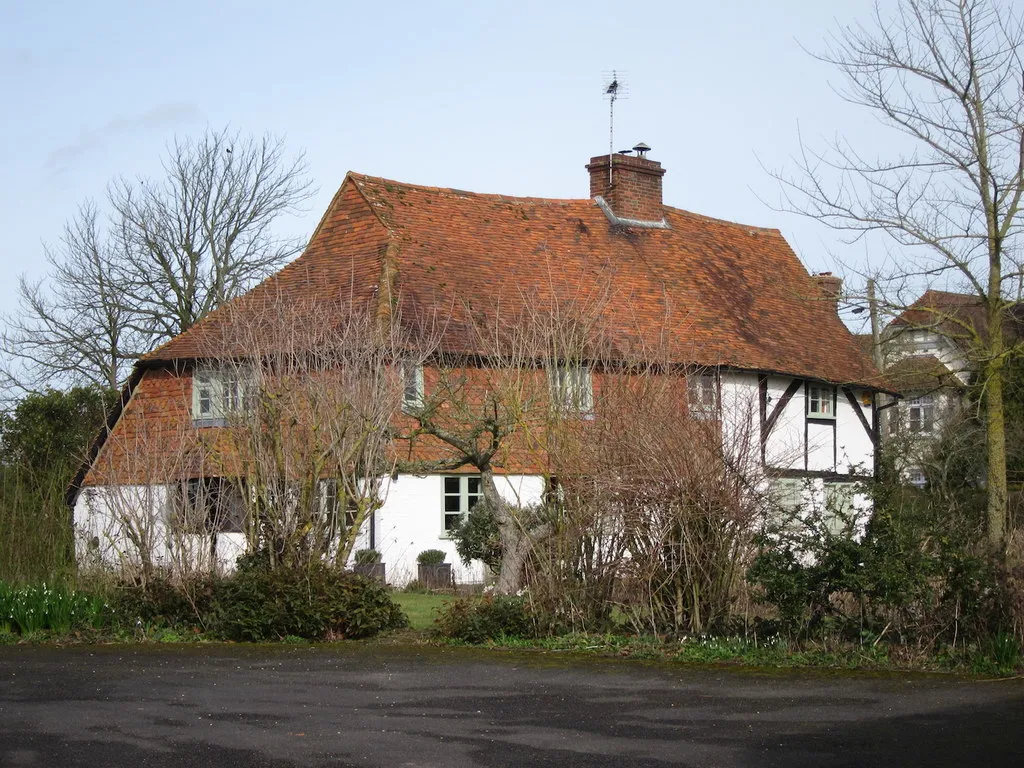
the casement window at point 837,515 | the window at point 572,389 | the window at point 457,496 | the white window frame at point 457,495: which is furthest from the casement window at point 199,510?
the window at point 457,496

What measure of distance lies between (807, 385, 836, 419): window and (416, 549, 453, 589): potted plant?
10518mm

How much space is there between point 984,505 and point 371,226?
1427 centimetres

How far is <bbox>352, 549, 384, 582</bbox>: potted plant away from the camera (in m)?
16.2

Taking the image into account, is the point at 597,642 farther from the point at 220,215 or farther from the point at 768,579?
the point at 220,215

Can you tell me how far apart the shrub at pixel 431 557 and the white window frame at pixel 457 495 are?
2.15 feet

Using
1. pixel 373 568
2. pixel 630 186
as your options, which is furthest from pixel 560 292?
pixel 630 186

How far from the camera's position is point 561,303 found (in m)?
16.9

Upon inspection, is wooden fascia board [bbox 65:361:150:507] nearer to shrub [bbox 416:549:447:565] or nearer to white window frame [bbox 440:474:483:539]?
white window frame [bbox 440:474:483:539]

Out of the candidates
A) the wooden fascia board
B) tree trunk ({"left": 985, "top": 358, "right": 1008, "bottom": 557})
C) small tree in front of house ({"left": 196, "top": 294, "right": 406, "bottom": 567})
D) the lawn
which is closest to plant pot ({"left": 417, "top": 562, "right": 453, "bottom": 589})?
the lawn

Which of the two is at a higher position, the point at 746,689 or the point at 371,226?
the point at 371,226

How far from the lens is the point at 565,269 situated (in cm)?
2656

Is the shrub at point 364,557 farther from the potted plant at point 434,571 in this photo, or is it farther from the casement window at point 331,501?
the potted plant at point 434,571

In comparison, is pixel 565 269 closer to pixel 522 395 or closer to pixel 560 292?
pixel 560 292

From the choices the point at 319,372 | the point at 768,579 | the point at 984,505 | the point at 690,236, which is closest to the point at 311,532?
the point at 319,372
